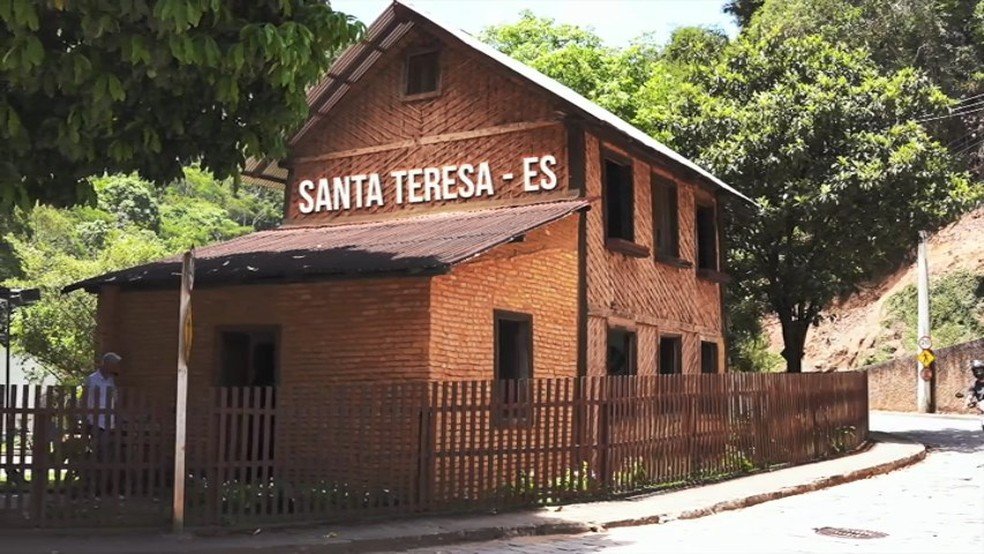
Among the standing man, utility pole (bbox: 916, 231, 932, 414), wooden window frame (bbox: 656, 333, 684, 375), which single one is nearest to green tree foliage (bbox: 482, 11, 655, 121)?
utility pole (bbox: 916, 231, 932, 414)

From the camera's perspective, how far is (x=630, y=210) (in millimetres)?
17703

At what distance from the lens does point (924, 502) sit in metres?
13.2

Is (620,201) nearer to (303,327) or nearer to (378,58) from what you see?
(378,58)

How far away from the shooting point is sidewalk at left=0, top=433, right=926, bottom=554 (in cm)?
900

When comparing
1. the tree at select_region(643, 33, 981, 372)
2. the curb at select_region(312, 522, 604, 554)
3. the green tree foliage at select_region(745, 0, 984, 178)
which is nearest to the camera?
the curb at select_region(312, 522, 604, 554)

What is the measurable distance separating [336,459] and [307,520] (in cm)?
74

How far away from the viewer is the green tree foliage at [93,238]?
29312mm

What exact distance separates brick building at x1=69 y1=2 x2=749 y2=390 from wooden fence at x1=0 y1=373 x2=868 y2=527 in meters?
1.46

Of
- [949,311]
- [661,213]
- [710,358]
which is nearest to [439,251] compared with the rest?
[661,213]

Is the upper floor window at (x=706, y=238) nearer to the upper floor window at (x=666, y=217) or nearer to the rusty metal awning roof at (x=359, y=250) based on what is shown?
the upper floor window at (x=666, y=217)

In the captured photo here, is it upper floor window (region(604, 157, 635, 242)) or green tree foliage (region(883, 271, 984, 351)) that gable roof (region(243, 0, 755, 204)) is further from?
green tree foliage (region(883, 271, 984, 351))

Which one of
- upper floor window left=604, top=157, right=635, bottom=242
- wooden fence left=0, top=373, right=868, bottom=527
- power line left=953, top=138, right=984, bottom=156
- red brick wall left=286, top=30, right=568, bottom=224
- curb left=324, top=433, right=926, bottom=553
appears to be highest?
power line left=953, top=138, right=984, bottom=156

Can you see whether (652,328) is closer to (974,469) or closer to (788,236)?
(974,469)

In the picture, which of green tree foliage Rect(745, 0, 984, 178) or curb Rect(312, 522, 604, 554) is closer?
curb Rect(312, 522, 604, 554)
